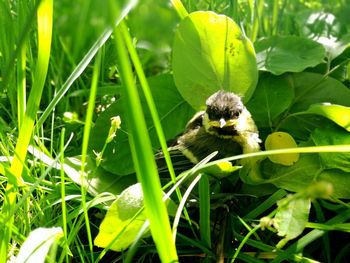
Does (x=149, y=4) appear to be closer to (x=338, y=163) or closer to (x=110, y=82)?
Answer: (x=110, y=82)

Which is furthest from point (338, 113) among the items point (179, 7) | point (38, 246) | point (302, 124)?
point (38, 246)

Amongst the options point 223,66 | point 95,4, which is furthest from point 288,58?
point 95,4

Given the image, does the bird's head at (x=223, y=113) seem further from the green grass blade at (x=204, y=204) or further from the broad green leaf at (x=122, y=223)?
the broad green leaf at (x=122, y=223)

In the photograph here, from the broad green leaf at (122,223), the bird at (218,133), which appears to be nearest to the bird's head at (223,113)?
the bird at (218,133)

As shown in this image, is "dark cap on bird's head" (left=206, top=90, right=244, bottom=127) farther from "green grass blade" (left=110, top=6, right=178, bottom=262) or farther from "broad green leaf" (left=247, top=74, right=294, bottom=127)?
"green grass blade" (left=110, top=6, right=178, bottom=262)

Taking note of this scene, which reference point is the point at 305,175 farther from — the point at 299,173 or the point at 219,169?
the point at 219,169

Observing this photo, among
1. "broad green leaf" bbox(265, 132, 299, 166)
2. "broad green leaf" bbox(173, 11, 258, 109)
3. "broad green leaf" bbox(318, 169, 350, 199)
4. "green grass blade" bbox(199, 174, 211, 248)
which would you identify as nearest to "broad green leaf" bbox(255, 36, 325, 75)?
"broad green leaf" bbox(173, 11, 258, 109)
